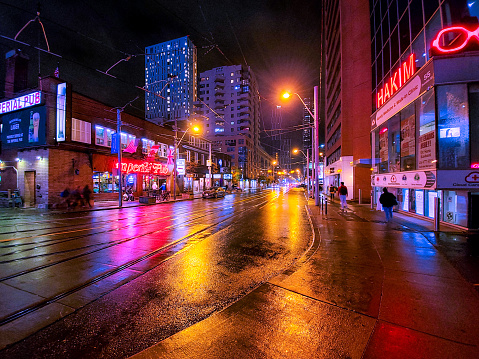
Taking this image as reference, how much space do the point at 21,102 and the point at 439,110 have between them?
29174 millimetres

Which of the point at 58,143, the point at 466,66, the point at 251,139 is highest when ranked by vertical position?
the point at 251,139

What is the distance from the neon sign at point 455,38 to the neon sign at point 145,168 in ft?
84.5

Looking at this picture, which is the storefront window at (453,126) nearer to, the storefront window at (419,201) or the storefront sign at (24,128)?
the storefront window at (419,201)

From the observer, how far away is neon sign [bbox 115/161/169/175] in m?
25.8

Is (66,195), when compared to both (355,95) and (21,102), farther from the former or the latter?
(355,95)

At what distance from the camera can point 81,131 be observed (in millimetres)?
21156

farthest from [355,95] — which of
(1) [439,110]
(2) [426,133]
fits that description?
(1) [439,110]

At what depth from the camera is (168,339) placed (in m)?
2.95

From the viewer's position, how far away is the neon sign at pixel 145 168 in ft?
84.6

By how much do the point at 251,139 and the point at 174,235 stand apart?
8791cm

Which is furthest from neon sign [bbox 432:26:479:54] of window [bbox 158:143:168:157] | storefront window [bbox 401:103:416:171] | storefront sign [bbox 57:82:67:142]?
window [bbox 158:143:168:157]

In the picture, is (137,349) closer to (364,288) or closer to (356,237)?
(364,288)

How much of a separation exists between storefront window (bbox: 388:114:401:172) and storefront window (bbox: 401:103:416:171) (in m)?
0.74

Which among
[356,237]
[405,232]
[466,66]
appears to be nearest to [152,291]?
[356,237]
